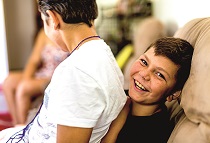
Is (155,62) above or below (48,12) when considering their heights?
below

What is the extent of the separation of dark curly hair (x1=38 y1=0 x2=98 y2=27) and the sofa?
39cm

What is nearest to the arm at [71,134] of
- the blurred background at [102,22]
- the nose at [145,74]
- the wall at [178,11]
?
the nose at [145,74]

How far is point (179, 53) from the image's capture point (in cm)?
109

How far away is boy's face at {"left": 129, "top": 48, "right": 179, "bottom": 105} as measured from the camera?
1092mm

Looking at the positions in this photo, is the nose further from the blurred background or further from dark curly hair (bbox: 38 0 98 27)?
the blurred background

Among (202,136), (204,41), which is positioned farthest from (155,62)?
(202,136)

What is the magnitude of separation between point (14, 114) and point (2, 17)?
1.53 metres

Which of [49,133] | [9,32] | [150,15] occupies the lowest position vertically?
[9,32]

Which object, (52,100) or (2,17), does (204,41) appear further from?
(2,17)

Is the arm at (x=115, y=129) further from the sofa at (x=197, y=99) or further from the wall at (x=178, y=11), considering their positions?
the wall at (x=178, y=11)

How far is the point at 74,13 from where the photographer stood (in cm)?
96

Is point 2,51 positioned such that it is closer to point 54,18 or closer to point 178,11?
point 178,11

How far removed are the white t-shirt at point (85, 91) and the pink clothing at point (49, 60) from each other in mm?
1453

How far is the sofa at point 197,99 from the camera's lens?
0.98 metres
